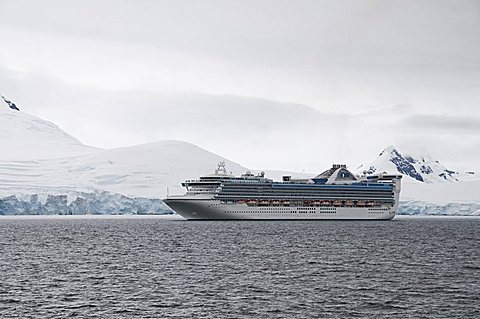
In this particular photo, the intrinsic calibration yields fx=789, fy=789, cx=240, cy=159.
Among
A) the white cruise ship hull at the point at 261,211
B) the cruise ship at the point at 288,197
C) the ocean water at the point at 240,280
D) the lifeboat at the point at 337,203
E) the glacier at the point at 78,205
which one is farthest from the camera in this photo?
the glacier at the point at 78,205

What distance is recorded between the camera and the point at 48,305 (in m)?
39.0

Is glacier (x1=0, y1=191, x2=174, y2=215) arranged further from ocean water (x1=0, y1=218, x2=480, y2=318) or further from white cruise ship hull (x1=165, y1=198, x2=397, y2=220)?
ocean water (x1=0, y1=218, x2=480, y2=318)

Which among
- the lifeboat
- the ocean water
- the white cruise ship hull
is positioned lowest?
the ocean water

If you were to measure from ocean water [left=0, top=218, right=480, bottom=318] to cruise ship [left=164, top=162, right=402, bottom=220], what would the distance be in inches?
2182

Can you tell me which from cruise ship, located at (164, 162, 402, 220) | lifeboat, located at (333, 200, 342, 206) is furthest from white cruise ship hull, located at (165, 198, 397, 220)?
lifeboat, located at (333, 200, 342, 206)

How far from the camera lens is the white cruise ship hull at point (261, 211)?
134 metres

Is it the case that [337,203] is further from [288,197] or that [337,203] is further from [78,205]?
[78,205]

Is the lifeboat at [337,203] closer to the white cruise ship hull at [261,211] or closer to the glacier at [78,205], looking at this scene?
the white cruise ship hull at [261,211]

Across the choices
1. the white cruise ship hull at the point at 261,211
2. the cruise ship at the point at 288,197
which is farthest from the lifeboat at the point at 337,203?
the white cruise ship hull at the point at 261,211

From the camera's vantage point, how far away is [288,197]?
14312 centimetres

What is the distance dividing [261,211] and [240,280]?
298 feet

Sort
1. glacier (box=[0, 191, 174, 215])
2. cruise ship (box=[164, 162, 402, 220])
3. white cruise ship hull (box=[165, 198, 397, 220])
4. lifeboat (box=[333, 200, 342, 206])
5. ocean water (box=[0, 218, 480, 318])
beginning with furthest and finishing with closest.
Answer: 1. glacier (box=[0, 191, 174, 215])
2. lifeboat (box=[333, 200, 342, 206])
3. cruise ship (box=[164, 162, 402, 220])
4. white cruise ship hull (box=[165, 198, 397, 220])
5. ocean water (box=[0, 218, 480, 318])

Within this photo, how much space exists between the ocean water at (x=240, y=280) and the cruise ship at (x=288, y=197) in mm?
55435

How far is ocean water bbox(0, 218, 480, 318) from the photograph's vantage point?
38188 millimetres
